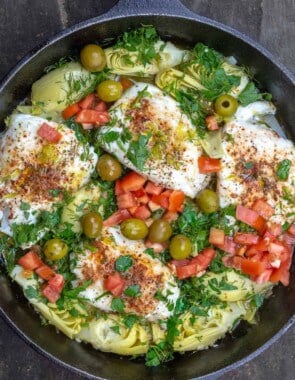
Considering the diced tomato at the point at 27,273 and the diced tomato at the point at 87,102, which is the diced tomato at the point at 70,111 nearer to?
the diced tomato at the point at 87,102

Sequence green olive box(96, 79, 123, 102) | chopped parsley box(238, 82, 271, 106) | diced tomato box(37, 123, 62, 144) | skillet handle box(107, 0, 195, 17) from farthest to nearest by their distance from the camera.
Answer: chopped parsley box(238, 82, 271, 106) → green olive box(96, 79, 123, 102) → diced tomato box(37, 123, 62, 144) → skillet handle box(107, 0, 195, 17)

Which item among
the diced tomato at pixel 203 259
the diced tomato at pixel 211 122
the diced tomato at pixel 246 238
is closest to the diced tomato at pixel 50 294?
the diced tomato at pixel 203 259

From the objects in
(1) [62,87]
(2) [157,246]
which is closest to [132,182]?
(2) [157,246]

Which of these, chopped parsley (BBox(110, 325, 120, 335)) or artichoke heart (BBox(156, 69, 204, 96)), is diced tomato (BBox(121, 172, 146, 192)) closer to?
artichoke heart (BBox(156, 69, 204, 96))

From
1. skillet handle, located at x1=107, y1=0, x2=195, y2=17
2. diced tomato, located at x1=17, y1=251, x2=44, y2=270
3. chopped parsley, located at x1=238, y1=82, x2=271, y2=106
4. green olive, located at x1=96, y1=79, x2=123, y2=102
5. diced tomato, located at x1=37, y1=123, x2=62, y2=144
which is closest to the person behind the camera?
skillet handle, located at x1=107, y1=0, x2=195, y2=17

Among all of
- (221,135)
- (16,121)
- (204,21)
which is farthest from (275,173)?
(16,121)

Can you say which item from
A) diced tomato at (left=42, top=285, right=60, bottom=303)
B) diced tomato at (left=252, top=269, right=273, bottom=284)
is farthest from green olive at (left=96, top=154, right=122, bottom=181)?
diced tomato at (left=252, top=269, right=273, bottom=284)

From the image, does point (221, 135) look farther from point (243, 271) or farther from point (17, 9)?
Result: point (17, 9)
